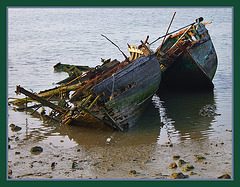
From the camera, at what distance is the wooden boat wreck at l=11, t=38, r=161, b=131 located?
12.6 meters

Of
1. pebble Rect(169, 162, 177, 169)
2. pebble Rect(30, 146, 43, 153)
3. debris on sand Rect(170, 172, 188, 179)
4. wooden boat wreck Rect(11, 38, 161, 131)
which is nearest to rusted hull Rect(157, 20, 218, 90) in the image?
wooden boat wreck Rect(11, 38, 161, 131)

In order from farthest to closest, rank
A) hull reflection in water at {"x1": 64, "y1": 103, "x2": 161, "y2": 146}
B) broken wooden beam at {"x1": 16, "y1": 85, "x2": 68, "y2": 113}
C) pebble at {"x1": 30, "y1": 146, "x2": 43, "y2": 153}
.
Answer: broken wooden beam at {"x1": 16, "y1": 85, "x2": 68, "y2": 113} → hull reflection in water at {"x1": 64, "y1": 103, "x2": 161, "y2": 146} → pebble at {"x1": 30, "y1": 146, "x2": 43, "y2": 153}

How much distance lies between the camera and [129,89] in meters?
13.1

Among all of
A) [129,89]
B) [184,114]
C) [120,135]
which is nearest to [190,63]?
[184,114]

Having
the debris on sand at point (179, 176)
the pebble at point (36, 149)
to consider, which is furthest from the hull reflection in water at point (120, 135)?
the debris on sand at point (179, 176)

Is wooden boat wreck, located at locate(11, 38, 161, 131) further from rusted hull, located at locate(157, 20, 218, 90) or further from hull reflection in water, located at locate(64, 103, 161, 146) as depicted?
rusted hull, located at locate(157, 20, 218, 90)

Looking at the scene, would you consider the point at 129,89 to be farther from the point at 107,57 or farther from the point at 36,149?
the point at 107,57

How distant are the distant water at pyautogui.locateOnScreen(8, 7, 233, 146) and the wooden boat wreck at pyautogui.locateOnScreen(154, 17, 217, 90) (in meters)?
0.83

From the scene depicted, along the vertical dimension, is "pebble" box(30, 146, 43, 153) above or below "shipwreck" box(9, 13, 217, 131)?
below

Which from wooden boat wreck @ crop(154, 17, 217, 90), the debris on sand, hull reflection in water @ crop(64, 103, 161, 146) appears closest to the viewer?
the debris on sand

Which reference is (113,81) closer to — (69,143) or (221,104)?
(69,143)

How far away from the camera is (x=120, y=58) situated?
2641 centimetres

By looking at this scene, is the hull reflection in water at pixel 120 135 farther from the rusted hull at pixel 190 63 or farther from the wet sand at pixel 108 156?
the rusted hull at pixel 190 63

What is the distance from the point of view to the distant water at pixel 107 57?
504 inches
